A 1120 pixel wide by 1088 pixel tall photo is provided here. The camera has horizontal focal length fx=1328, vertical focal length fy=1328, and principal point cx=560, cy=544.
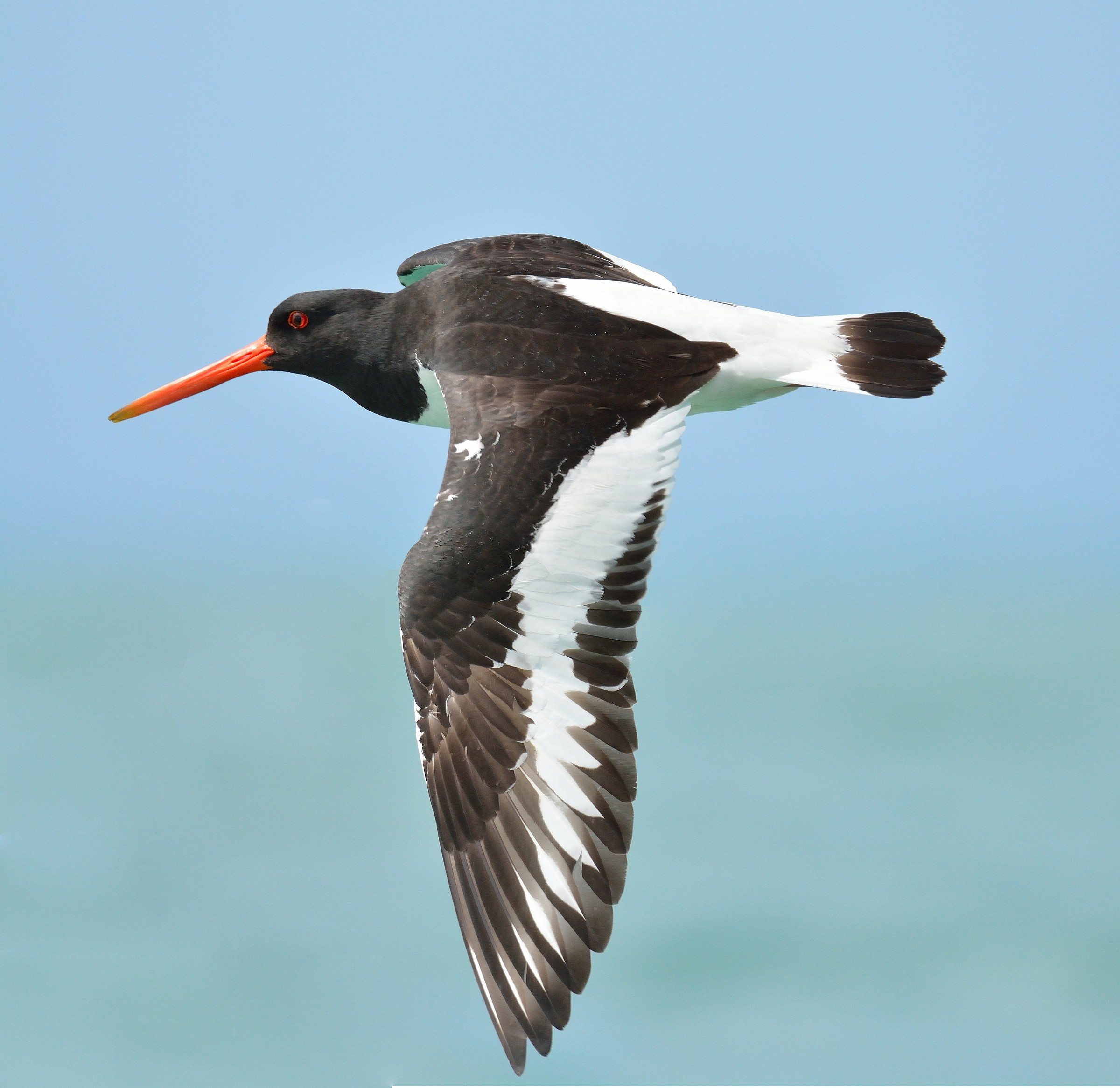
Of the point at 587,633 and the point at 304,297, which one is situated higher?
the point at 304,297

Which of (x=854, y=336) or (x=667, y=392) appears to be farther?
(x=854, y=336)

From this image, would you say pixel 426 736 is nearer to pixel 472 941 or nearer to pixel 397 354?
pixel 472 941

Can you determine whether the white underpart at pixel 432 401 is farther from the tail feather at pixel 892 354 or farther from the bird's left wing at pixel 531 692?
the tail feather at pixel 892 354

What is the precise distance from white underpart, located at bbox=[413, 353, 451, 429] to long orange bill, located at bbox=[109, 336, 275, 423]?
2.57 ft

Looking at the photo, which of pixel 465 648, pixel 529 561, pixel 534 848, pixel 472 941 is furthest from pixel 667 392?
pixel 472 941

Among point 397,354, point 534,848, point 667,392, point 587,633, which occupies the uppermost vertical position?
point 397,354

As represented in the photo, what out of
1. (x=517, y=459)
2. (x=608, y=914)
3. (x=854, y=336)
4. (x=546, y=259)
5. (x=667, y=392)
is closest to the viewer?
(x=608, y=914)

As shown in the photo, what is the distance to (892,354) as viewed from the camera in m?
4.65

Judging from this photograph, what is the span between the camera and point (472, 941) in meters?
3.66

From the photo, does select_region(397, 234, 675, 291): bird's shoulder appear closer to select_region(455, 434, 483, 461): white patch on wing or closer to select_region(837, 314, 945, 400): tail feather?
select_region(837, 314, 945, 400): tail feather

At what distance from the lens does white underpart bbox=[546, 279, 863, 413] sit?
443 cm

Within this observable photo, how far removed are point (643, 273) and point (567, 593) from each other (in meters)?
2.14

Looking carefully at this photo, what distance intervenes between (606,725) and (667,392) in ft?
3.72

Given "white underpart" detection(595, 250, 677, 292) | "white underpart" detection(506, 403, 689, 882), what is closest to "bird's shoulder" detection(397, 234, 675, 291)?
"white underpart" detection(595, 250, 677, 292)
